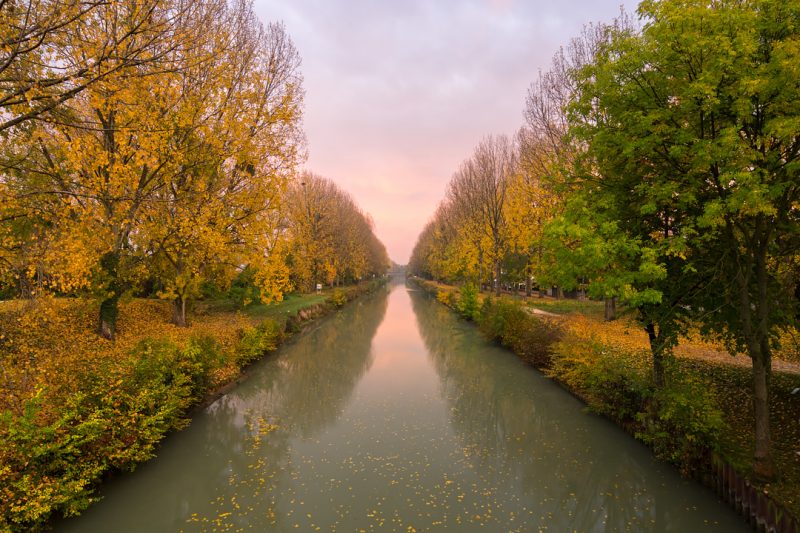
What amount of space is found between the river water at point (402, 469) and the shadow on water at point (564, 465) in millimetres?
39

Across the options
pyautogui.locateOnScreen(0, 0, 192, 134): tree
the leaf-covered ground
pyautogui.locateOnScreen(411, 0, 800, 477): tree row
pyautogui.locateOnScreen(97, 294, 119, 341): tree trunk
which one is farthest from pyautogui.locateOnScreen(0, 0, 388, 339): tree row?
the leaf-covered ground

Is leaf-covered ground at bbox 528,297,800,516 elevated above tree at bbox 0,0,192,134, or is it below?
below

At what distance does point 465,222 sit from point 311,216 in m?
18.4

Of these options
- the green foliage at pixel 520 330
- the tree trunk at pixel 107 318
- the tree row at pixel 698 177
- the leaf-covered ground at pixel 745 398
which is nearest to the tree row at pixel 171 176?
the tree trunk at pixel 107 318

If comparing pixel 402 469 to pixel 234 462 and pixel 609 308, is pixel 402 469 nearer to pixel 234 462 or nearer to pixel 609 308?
pixel 234 462

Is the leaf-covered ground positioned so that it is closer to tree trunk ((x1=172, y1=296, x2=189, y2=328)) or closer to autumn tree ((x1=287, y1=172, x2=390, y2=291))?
tree trunk ((x1=172, y1=296, x2=189, y2=328))

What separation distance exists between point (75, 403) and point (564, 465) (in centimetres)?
1108

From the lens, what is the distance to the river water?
7.44 metres

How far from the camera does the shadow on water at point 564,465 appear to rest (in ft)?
25.0

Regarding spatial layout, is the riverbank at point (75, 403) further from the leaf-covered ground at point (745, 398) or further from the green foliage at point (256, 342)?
the leaf-covered ground at point (745, 398)

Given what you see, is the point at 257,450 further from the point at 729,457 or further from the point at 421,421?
the point at 729,457

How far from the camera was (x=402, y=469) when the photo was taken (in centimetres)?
928

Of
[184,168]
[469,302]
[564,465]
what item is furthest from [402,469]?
[469,302]

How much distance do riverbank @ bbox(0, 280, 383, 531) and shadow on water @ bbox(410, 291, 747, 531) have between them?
27.0 feet
